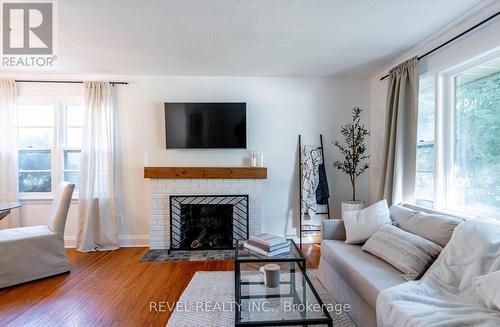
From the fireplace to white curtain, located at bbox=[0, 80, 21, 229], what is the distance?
207cm

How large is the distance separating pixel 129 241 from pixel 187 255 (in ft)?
3.18

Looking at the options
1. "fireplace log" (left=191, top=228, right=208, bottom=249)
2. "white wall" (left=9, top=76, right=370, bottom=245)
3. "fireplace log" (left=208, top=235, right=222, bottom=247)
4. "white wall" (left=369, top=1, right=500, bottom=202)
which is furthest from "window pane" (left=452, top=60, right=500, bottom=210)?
"fireplace log" (left=191, top=228, right=208, bottom=249)

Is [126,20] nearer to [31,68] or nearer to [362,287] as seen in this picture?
[31,68]

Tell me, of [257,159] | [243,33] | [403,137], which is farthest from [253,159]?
[403,137]

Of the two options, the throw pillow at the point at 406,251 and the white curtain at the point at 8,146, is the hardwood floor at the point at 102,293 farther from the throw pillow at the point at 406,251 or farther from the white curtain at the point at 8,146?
the white curtain at the point at 8,146

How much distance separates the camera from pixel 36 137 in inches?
136

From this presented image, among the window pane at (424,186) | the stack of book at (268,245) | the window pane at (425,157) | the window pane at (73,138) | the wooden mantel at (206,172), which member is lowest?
the stack of book at (268,245)

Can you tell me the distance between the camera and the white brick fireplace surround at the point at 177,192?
3.35m

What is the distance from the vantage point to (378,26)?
7.14 feet

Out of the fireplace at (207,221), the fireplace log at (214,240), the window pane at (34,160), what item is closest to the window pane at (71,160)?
the window pane at (34,160)

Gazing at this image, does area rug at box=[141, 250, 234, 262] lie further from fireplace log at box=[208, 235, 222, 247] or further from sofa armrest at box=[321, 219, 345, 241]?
sofa armrest at box=[321, 219, 345, 241]

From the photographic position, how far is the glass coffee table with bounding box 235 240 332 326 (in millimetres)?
1303

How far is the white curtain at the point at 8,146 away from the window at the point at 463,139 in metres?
4.94

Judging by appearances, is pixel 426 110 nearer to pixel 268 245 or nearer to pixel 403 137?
pixel 403 137
